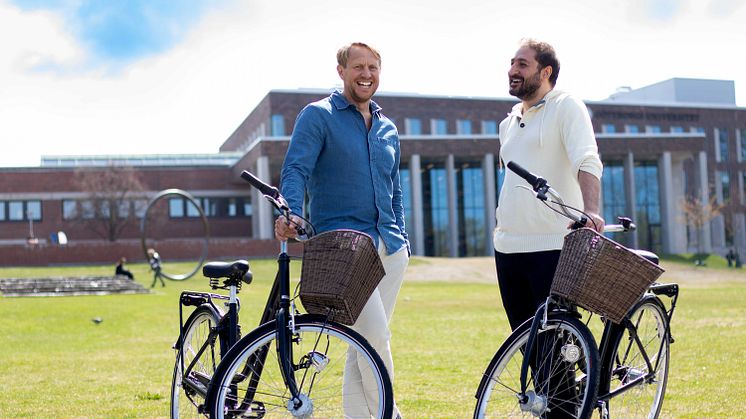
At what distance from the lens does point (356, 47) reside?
5.04m

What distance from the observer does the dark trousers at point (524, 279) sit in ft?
16.1

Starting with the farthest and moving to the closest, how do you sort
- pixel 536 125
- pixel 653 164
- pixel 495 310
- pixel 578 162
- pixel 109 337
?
pixel 653 164
pixel 495 310
pixel 109 337
pixel 536 125
pixel 578 162

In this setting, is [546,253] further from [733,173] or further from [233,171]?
[733,173]

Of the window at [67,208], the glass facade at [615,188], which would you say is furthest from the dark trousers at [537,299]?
the window at [67,208]

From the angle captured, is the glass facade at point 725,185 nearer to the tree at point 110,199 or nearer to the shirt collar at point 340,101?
the tree at point 110,199

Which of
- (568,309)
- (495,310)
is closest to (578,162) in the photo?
(568,309)

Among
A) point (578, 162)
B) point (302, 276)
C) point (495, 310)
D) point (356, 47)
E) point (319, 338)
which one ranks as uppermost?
point (356, 47)

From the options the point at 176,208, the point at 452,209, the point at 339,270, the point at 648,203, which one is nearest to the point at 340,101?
the point at 339,270

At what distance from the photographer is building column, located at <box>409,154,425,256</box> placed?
65.8 m

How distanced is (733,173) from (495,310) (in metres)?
68.8

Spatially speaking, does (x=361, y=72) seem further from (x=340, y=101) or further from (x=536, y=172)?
(x=536, y=172)

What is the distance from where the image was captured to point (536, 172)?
5.00m

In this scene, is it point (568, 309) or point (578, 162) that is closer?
point (568, 309)

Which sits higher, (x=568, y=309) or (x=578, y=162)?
(x=578, y=162)
